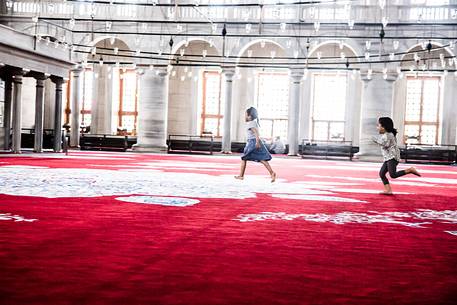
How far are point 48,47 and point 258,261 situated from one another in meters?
14.9

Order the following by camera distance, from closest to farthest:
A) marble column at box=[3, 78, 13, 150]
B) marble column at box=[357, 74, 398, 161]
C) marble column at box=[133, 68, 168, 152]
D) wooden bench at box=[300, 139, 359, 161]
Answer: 1. marble column at box=[3, 78, 13, 150]
2. marble column at box=[357, 74, 398, 161]
3. wooden bench at box=[300, 139, 359, 161]
4. marble column at box=[133, 68, 168, 152]

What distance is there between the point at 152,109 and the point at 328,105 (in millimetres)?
8875

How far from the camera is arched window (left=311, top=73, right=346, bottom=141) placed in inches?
1093

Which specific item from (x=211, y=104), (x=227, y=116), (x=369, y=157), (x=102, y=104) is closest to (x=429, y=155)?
(x=369, y=157)

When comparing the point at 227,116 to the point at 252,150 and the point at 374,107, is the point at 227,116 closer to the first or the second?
the point at 374,107

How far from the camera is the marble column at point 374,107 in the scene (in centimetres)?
2347

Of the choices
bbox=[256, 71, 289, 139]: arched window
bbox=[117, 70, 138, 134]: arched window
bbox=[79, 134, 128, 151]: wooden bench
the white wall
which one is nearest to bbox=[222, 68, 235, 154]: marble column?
bbox=[256, 71, 289, 139]: arched window

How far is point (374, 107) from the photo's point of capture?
23.5 meters

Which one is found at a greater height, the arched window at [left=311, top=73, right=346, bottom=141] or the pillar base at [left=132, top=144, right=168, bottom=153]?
the arched window at [left=311, top=73, right=346, bottom=141]

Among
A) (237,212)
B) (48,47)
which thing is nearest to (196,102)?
(48,47)

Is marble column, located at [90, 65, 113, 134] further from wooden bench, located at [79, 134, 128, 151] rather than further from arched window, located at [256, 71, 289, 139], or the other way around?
arched window, located at [256, 71, 289, 139]

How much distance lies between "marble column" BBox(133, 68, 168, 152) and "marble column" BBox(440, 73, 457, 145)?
42.8 feet

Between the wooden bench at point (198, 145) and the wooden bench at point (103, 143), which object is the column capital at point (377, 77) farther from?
the wooden bench at point (103, 143)

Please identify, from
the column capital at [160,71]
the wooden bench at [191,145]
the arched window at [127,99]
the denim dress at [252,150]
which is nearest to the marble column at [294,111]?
the wooden bench at [191,145]
